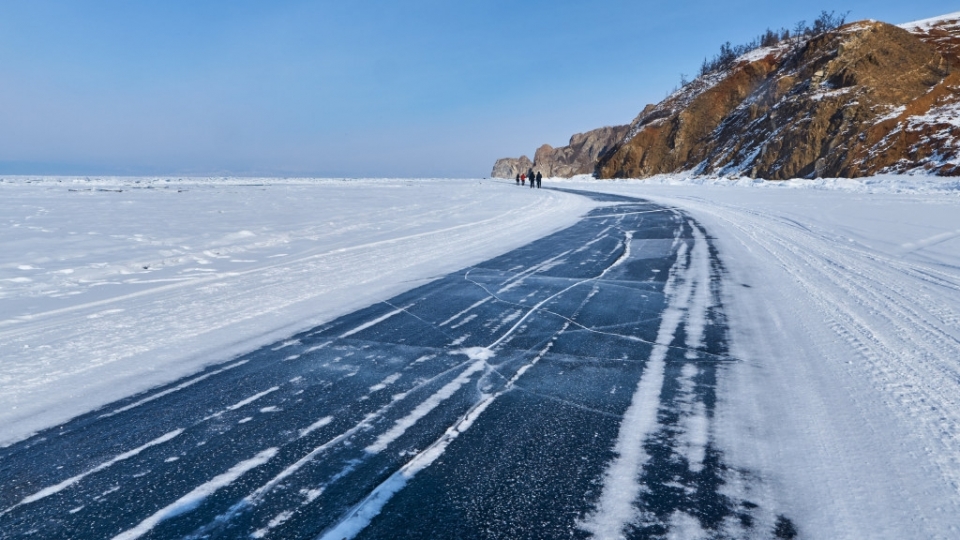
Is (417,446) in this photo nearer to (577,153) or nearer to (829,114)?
(829,114)

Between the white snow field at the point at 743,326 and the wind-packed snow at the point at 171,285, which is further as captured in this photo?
the wind-packed snow at the point at 171,285

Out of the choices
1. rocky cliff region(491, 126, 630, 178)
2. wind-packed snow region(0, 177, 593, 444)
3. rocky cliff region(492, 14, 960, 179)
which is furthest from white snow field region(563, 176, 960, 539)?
rocky cliff region(491, 126, 630, 178)

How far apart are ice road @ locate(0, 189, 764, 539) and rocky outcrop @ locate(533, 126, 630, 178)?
123449 millimetres

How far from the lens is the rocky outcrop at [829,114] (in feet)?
116

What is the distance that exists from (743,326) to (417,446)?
3497 millimetres

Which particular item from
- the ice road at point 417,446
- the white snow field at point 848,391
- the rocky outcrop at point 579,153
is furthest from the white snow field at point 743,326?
the rocky outcrop at point 579,153

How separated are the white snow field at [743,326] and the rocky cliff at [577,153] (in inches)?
4615

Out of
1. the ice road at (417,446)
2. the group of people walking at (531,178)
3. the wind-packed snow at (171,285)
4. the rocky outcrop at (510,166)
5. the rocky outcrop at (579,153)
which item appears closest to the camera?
the ice road at (417,446)

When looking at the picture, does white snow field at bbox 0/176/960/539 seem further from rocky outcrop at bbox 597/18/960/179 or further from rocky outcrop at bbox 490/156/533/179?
rocky outcrop at bbox 490/156/533/179

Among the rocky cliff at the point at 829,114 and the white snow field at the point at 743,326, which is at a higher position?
the rocky cliff at the point at 829,114

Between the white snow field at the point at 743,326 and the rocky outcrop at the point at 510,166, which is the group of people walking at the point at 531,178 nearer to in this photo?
the white snow field at the point at 743,326

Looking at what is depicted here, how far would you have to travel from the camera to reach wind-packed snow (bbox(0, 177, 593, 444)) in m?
4.07

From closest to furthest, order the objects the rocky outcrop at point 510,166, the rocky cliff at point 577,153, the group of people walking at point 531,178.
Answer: the group of people walking at point 531,178, the rocky cliff at point 577,153, the rocky outcrop at point 510,166

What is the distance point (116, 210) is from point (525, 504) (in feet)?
71.8
